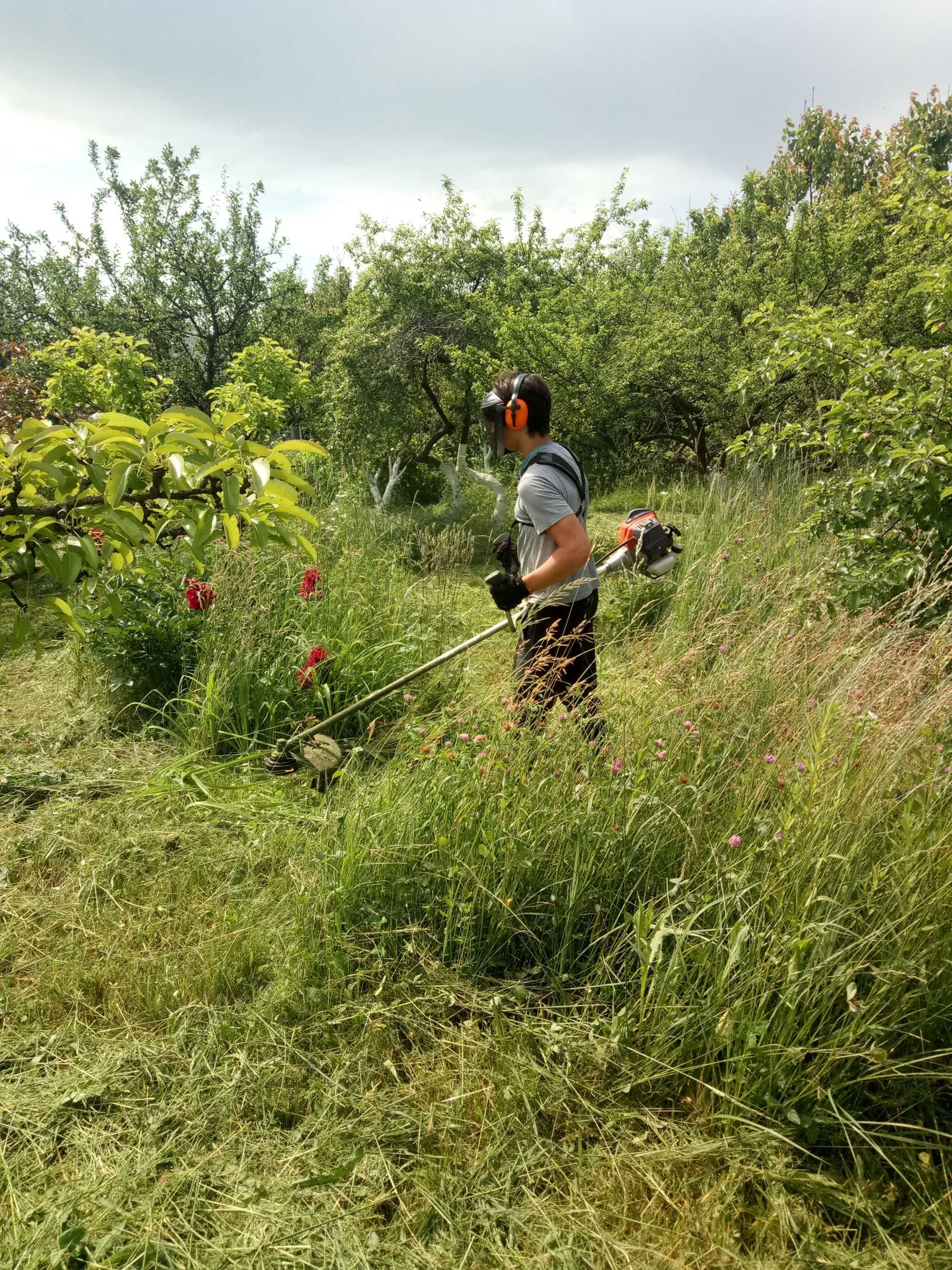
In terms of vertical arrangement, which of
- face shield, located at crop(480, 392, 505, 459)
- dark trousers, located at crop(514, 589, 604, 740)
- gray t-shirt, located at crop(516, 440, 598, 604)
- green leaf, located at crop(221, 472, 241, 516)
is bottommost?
dark trousers, located at crop(514, 589, 604, 740)

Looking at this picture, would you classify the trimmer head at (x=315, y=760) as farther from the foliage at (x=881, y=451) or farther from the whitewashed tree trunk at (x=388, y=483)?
the whitewashed tree trunk at (x=388, y=483)

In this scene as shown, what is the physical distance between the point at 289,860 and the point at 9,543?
5.69ft

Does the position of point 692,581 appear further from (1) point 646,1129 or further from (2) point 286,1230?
(2) point 286,1230

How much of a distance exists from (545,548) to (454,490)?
6.81 metres

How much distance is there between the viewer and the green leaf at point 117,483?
1.40 metres

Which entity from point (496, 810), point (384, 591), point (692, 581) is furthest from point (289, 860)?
point (692, 581)

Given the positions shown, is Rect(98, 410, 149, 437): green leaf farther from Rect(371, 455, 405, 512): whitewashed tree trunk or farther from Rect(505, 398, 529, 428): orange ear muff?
Rect(371, 455, 405, 512): whitewashed tree trunk

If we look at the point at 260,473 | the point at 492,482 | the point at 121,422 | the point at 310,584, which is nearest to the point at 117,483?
the point at 121,422

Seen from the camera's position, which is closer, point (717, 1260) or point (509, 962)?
point (717, 1260)

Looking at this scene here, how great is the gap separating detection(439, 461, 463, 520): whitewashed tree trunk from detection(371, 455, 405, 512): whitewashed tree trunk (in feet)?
2.09

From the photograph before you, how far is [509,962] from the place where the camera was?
7.91 ft

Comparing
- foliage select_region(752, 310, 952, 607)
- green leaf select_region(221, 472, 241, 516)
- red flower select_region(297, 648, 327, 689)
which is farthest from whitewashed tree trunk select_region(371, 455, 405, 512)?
green leaf select_region(221, 472, 241, 516)

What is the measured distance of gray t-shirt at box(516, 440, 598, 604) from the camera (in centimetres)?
309

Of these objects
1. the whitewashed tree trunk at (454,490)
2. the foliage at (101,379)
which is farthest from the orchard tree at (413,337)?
the foliage at (101,379)
